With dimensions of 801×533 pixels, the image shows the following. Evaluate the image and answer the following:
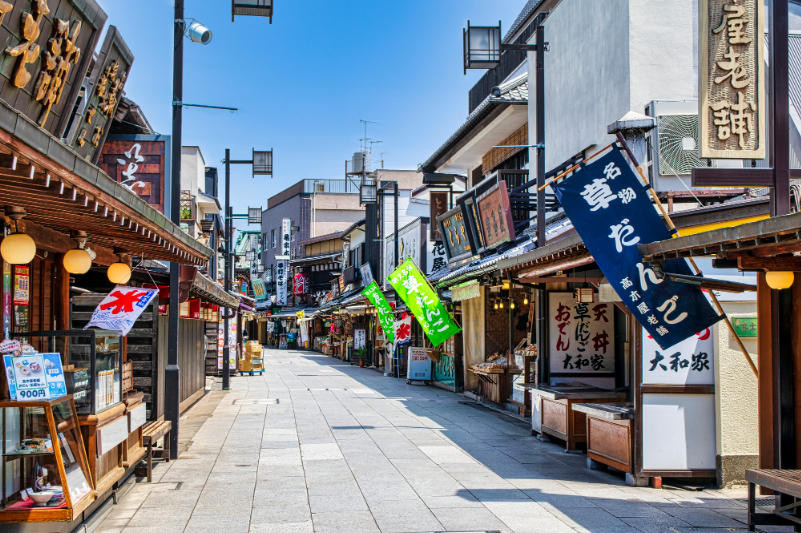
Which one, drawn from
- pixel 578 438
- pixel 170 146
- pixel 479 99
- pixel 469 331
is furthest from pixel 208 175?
pixel 578 438

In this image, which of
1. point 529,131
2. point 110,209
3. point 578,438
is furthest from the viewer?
point 529,131

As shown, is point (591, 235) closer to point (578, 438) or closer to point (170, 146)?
point (578, 438)

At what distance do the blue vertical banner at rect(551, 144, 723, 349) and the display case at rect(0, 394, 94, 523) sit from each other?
568cm

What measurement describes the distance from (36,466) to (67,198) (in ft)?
8.27

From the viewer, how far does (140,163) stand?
12625mm

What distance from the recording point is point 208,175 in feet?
115

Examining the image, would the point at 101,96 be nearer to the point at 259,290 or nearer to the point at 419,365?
the point at 419,365

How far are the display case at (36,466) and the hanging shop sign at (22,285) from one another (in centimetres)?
173

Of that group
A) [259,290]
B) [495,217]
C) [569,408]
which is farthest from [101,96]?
[259,290]

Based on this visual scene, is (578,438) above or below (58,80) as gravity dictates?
below

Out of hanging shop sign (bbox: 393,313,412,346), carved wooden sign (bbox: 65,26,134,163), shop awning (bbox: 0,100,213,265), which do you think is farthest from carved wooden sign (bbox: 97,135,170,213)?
hanging shop sign (bbox: 393,313,412,346)

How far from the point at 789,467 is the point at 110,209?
6877 millimetres

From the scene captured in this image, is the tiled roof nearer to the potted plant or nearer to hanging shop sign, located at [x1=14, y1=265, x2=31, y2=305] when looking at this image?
hanging shop sign, located at [x1=14, y1=265, x2=31, y2=305]

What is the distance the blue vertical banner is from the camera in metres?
7.84
